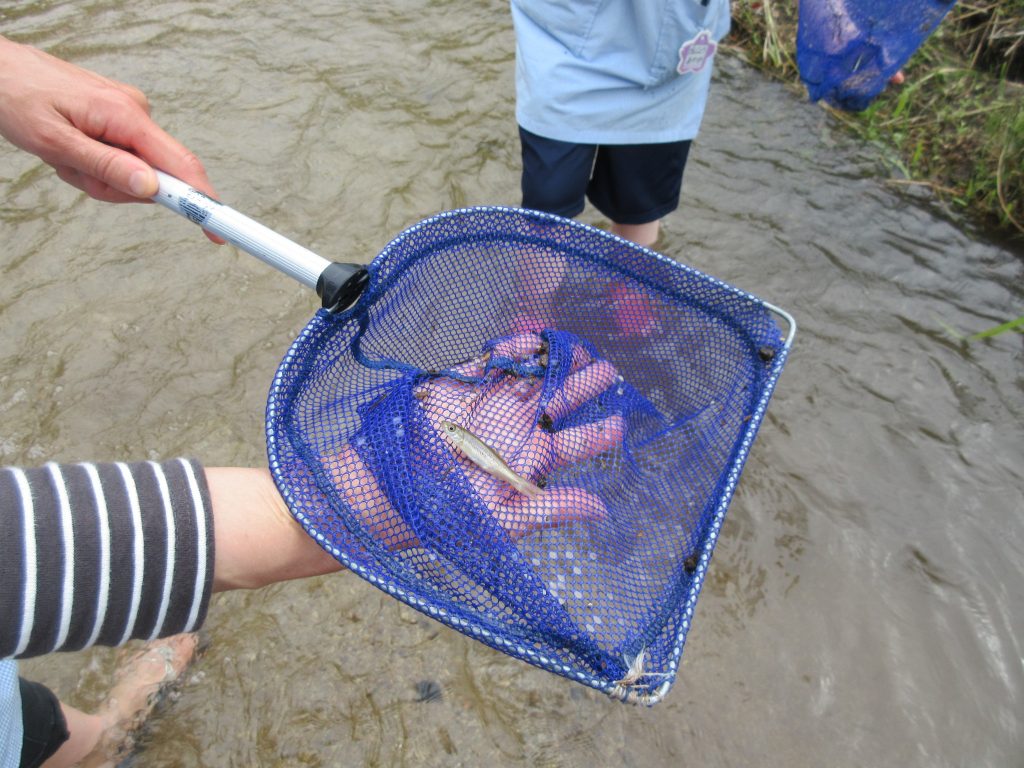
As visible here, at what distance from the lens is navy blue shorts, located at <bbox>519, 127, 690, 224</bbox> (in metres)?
2.72

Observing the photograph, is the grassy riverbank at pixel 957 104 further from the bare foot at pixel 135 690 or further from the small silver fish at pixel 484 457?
the bare foot at pixel 135 690

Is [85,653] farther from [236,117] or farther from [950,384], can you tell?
[950,384]

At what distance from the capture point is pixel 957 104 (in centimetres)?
464

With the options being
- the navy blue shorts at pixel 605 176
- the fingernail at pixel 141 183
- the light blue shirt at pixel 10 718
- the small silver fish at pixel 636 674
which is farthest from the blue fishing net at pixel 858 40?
the light blue shirt at pixel 10 718

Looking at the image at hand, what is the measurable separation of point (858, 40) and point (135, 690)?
12.3ft

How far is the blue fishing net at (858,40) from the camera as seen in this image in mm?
2791

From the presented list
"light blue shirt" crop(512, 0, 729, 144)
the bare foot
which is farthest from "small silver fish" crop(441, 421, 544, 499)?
"light blue shirt" crop(512, 0, 729, 144)

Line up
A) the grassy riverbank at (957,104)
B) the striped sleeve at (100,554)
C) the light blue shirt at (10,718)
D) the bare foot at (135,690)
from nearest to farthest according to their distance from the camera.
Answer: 1. the striped sleeve at (100,554)
2. the light blue shirt at (10,718)
3. the bare foot at (135,690)
4. the grassy riverbank at (957,104)

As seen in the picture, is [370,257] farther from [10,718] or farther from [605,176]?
[10,718]

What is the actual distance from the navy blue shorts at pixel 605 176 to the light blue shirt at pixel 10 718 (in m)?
2.30

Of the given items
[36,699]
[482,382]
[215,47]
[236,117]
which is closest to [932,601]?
[482,382]

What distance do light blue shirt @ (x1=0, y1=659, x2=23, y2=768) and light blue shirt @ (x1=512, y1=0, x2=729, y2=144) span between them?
235 cm

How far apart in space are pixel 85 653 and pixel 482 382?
1.64 m

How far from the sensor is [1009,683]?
2.44 metres
